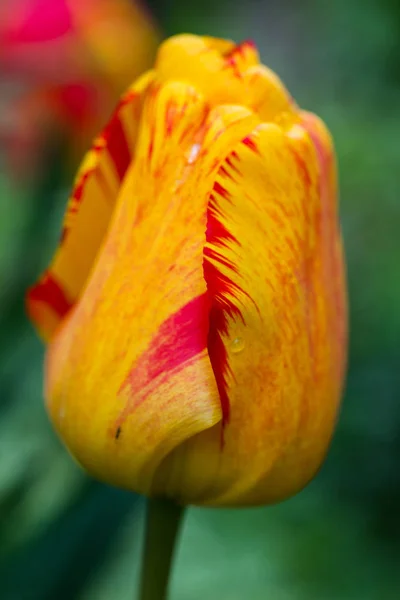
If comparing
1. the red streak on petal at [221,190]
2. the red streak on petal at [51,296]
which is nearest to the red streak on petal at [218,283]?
the red streak on petal at [221,190]

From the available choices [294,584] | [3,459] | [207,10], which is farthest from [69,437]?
[207,10]

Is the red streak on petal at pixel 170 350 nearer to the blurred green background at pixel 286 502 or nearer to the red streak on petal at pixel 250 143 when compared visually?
the red streak on petal at pixel 250 143

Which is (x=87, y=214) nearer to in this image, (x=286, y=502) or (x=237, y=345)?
(x=237, y=345)

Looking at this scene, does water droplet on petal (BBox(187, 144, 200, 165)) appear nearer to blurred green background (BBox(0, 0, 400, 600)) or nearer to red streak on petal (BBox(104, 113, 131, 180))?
red streak on petal (BBox(104, 113, 131, 180))

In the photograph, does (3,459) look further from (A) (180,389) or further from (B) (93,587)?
(A) (180,389)

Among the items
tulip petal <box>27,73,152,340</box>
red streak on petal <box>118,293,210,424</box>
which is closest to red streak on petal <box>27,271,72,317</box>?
tulip petal <box>27,73,152,340</box>

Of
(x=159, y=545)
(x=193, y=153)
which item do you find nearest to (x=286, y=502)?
(x=159, y=545)
